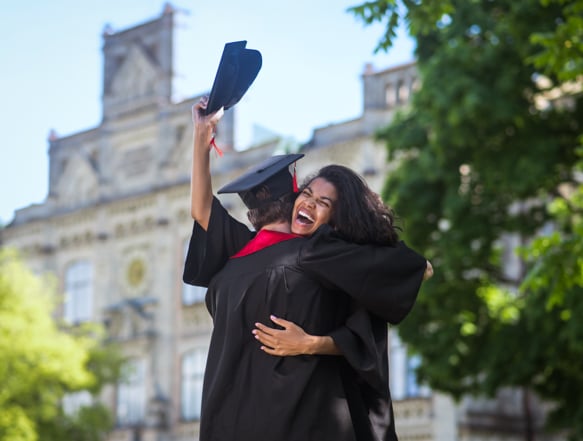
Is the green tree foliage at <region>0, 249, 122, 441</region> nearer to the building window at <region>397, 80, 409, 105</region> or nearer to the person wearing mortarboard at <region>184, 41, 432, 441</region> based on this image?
the building window at <region>397, 80, 409, 105</region>

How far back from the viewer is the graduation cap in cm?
479

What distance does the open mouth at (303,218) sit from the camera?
4.73 meters

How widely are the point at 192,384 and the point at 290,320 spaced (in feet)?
89.8

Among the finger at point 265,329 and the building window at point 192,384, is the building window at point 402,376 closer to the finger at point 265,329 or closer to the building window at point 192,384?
the building window at point 192,384

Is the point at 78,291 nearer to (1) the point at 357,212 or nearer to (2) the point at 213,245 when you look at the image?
(2) the point at 213,245

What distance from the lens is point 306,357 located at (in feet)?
14.8

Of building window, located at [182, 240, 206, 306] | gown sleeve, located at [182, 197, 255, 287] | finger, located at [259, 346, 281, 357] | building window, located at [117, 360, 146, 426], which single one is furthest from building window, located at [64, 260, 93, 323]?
finger, located at [259, 346, 281, 357]

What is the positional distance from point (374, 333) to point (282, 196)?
69 centimetres

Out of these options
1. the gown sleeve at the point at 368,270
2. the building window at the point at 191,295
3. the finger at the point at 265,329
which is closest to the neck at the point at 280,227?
the gown sleeve at the point at 368,270

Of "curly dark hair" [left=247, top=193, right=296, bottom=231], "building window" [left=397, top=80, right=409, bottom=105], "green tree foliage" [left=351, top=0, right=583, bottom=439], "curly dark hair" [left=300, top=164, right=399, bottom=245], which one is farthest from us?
"building window" [left=397, top=80, right=409, bottom=105]

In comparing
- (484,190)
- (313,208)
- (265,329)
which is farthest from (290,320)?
(484,190)

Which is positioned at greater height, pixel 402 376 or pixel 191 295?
pixel 191 295

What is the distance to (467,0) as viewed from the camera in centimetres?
1823

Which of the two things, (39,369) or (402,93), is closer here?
(39,369)
